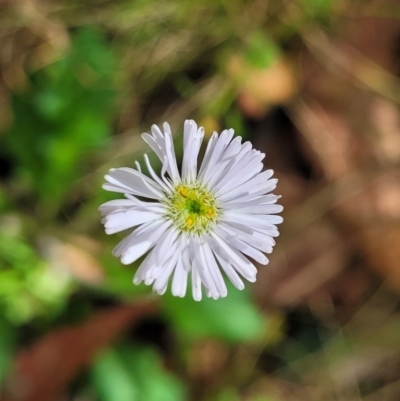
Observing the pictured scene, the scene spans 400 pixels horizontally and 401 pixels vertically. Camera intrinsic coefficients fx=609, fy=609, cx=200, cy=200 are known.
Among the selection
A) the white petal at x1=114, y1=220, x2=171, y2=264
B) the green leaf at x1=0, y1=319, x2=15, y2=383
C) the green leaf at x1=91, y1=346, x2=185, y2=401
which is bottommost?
the white petal at x1=114, y1=220, x2=171, y2=264

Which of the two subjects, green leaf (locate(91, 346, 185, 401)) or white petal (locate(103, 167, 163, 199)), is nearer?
white petal (locate(103, 167, 163, 199))

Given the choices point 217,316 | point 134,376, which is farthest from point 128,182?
point 134,376

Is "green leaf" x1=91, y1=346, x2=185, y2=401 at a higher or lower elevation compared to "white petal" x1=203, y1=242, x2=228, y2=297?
higher

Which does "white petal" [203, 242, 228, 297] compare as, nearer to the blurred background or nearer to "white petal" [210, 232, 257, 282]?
"white petal" [210, 232, 257, 282]

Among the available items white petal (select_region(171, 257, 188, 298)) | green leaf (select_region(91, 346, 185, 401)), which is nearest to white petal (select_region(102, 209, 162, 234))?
white petal (select_region(171, 257, 188, 298))

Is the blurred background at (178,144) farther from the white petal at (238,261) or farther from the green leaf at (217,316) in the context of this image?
the white petal at (238,261)

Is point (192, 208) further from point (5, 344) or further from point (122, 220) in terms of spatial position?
point (5, 344)

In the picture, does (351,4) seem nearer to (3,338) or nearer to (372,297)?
(372,297)
